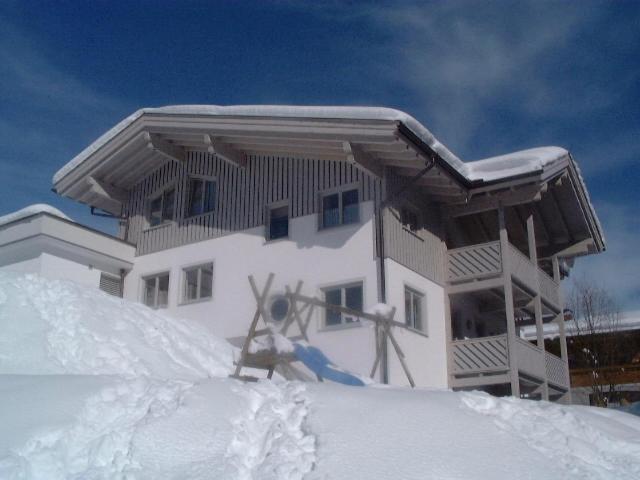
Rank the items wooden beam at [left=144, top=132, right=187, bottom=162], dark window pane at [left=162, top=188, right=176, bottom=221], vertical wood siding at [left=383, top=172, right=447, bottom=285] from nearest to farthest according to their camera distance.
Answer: vertical wood siding at [left=383, top=172, right=447, bottom=285] < wooden beam at [left=144, top=132, right=187, bottom=162] < dark window pane at [left=162, top=188, right=176, bottom=221]

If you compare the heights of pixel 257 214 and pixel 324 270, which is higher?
pixel 257 214

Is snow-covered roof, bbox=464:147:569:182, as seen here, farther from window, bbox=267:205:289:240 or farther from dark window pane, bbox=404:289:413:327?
window, bbox=267:205:289:240

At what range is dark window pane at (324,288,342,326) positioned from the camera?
16734 mm

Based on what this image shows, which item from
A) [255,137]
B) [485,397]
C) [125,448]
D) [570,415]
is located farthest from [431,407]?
[255,137]

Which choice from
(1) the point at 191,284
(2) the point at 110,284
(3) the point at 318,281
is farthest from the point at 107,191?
(3) the point at 318,281

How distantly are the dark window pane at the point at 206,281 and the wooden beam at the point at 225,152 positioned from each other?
2848 mm

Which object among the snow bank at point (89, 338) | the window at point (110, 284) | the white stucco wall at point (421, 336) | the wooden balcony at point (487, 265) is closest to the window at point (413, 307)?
the white stucco wall at point (421, 336)

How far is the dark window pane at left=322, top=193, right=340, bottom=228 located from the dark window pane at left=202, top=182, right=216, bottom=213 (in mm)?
3881

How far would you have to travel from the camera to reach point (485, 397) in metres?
8.77

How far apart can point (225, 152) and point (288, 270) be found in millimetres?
3696

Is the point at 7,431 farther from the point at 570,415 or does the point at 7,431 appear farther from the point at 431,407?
the point at 570,415

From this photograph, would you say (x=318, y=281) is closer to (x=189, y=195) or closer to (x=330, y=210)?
(x=330, y=210)

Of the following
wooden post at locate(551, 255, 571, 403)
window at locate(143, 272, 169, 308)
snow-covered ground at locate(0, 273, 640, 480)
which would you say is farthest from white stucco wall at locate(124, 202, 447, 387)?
snow-covered ground at locate(0, 273, 640, 480)

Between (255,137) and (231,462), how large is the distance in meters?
12.3
